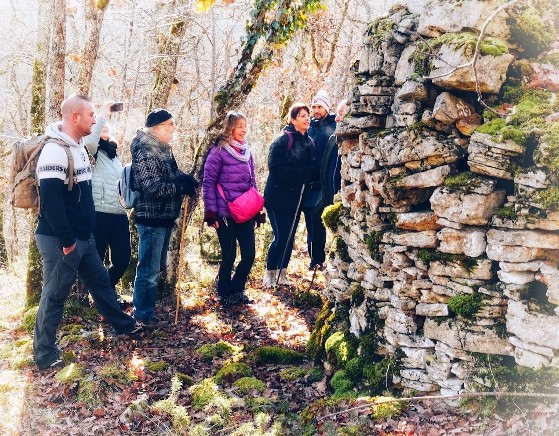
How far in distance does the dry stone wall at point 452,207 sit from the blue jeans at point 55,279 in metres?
3.07

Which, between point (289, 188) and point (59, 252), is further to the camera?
point (289, 188)

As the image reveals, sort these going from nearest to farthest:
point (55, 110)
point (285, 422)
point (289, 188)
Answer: point (285, 422)
point (55, 110)
point (289, 188)

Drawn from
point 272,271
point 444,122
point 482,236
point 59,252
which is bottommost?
point 272,271

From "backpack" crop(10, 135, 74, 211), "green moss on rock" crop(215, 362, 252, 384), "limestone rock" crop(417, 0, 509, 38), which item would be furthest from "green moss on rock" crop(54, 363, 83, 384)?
"limestone rock" crop(417, 0, 509, 38)

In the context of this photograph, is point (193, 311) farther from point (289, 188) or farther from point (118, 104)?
point (118, 104)

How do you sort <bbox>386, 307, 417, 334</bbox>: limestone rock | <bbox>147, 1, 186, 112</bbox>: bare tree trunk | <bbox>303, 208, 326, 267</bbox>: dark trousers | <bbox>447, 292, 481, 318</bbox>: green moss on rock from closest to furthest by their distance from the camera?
<bbox>447, 292, 481, 318</bbox>: green moss on rock < <bbox>386, 307, 417, 334</bbox>: limestone rock < <bbox>303, 208, 326, 267</bbox>: dark trousers < <bbox>147, 1, 186, 112</bbox>: bare tree trunk

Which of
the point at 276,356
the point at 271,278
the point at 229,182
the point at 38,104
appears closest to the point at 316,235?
the point at 271,278

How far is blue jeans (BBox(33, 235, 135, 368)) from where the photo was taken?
5.34 metres

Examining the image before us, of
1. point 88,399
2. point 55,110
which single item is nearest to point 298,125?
point 55,110

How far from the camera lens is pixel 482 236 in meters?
4.40

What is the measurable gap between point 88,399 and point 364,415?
8.82 ft

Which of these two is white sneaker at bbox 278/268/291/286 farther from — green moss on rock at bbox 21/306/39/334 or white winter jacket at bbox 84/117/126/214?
green moss on rock at bbox 21/306/39/334

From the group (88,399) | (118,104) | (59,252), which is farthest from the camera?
(118,104)

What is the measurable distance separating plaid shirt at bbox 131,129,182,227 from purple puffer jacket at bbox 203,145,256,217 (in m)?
0.57
